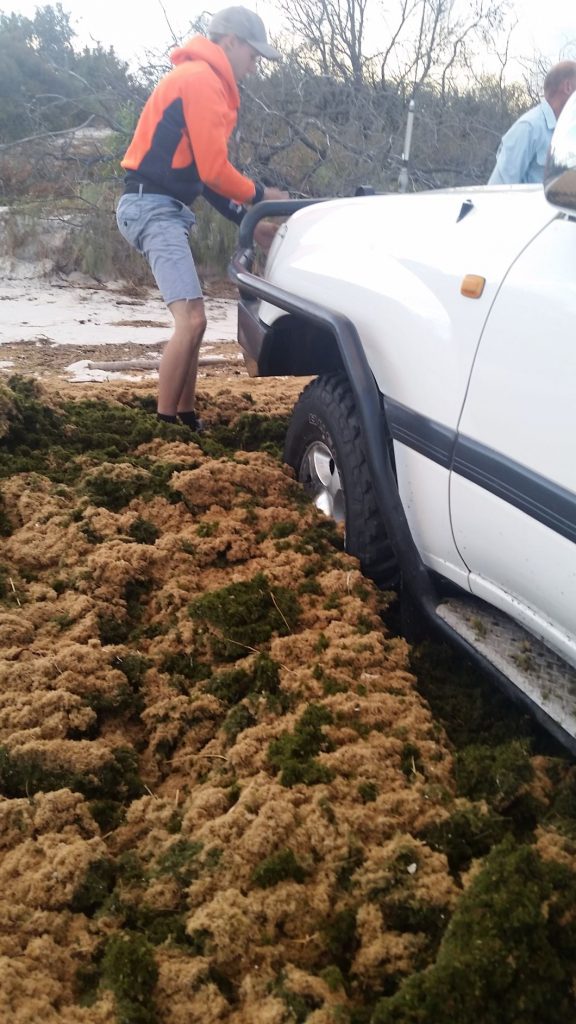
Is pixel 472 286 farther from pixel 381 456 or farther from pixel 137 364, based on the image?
pixel 137 364

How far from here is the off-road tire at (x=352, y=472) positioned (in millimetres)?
2695

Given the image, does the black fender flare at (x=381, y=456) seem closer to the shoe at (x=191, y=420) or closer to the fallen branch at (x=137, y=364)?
the shoe at (x=191, y=420)

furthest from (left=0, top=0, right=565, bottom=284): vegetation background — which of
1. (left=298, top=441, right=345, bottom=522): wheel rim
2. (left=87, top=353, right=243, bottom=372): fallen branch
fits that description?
(left=298, top=441, right=345, bottom=522): wheel rim

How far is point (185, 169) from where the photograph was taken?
4.28 meters

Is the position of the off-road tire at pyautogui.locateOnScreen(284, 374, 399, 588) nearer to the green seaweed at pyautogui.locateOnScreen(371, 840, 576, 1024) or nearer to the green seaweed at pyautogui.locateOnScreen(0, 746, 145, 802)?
the green seaweed at pyautogui.locateOnScreen(0, 746, 145, 802)

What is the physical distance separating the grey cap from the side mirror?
3081 mm

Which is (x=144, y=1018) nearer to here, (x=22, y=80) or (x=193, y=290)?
(x=193, y=290)

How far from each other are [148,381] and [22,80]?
48.2ft

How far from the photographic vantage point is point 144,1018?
1.48 m

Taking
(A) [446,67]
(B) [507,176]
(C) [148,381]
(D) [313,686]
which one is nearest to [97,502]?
(D) [313,686]

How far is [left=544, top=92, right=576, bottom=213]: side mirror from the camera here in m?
1.64

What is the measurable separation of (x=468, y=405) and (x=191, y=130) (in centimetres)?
278

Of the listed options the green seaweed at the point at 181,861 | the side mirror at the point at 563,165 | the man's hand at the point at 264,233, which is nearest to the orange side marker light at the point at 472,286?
the side mirror at the point at 563,165

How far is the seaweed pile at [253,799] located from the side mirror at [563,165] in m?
1.36
